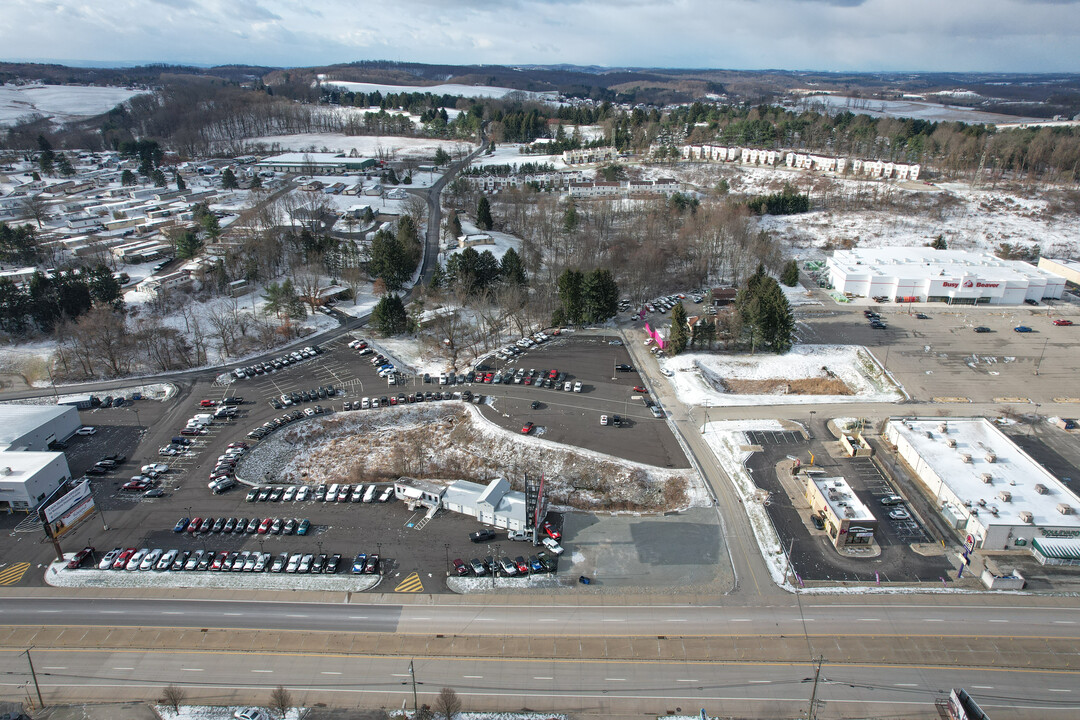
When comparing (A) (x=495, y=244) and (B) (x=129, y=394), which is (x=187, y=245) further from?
(A) (x=495, y=244)

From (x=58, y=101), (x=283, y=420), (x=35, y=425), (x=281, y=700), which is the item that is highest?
(x=58, y=101)

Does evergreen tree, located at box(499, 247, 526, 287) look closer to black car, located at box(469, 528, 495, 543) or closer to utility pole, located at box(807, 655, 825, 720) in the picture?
black car, located at box(469, 528, 495, 543)

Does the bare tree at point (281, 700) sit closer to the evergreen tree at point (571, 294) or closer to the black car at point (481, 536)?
the black car at point (481, 536)

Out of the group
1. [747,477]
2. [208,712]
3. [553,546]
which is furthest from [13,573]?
[747,477]

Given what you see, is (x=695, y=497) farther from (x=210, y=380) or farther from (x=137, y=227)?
(x=137, y=227)

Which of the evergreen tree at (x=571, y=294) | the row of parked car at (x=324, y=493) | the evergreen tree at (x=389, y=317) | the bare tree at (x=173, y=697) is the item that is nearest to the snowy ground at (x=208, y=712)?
the bare tree at (x=173, y=697)

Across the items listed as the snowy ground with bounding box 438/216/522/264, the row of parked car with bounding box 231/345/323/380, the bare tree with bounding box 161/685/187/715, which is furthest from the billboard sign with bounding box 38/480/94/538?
the snowy ground with bounding box 438/216/522/264
